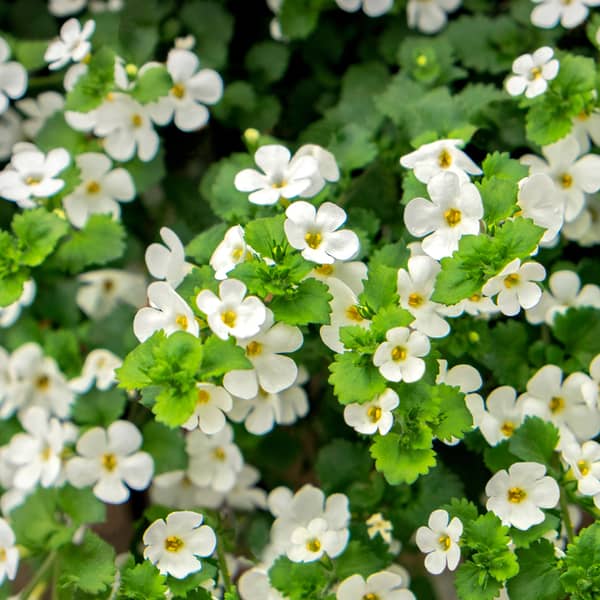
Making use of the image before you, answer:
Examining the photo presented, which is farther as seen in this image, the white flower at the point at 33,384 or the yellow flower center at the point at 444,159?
the white flower at the point at 33,384

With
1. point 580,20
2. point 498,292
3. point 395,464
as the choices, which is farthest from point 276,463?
point 580,20

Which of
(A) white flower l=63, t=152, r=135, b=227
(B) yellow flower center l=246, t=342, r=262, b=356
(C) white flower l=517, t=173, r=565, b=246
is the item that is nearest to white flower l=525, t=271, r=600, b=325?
(C) white flower l=517, t=173, r=565, b=246

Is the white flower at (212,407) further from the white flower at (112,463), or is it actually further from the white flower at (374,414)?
the white flower at (112,463)

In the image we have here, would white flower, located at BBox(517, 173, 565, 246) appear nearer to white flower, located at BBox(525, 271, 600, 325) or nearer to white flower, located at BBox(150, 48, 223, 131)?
white flower, located at BBox(525, 271, 600, 325)

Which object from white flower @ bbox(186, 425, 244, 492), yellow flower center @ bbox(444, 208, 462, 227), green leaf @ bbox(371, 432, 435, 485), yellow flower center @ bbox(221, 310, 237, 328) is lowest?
white flower @ bbox(186, 425, 244, 492)

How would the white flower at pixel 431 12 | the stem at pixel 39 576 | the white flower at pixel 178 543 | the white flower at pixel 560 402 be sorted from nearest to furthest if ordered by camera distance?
1. the white flower at pixel 178 543
2. the white flower at pixel 560 402
3. the stem at pixel 39 576
4. the white flower at pixel 431 12

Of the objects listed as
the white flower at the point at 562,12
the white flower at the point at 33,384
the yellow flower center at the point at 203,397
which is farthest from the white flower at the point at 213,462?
the white flower at the point at 562,12

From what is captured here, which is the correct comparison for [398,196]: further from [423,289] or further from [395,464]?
[395,464]
